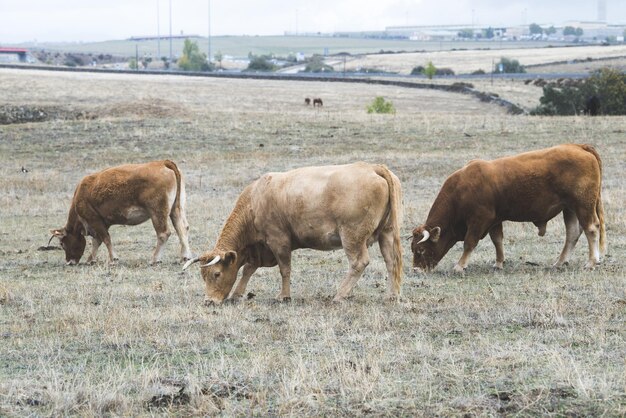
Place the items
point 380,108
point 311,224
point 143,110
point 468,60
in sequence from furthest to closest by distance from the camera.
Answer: point 468,60
point 380,108
point 143,110
point 311,224

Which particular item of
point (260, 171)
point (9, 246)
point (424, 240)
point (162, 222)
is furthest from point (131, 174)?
point (260, 171)

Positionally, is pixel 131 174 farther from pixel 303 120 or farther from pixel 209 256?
pixel 303 120

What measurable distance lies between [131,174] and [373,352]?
29.9 ft

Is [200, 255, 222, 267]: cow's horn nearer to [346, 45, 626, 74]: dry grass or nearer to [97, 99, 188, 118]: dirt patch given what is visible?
[97, 99, 188, 118]: dirt patch

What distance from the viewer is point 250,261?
1306cm

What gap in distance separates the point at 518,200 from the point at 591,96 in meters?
44.2

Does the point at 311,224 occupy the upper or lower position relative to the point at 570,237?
upper

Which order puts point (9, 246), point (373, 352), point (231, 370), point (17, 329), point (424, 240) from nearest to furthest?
point (231, 370)
point (373, 352)
point (17, 329)
point (424, 240)
point (9, 246)

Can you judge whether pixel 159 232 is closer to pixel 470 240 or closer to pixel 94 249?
pixel 94 249

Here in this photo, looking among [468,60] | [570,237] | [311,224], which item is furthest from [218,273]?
[468,60]

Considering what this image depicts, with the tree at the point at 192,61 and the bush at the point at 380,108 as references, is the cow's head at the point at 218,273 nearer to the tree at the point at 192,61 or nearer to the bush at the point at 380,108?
the bush at the point at 380,108

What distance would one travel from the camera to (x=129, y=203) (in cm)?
1706

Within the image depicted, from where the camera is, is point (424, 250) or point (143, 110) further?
point (143, 110)

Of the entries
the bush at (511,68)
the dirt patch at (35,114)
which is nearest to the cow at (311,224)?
the dirt patch at (35,114)
